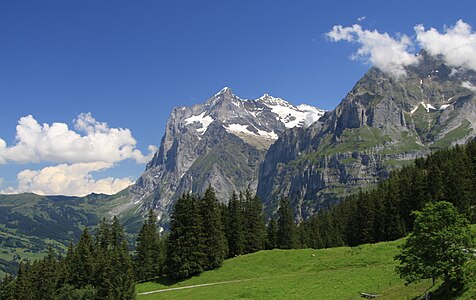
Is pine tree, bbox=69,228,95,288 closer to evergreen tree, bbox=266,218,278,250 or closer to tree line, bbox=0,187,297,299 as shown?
tree line, bbox=0,187,297,299

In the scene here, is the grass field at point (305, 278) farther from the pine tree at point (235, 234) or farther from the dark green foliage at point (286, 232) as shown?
the dark green foliage at point (286, 232)

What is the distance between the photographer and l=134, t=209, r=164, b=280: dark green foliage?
102 metres

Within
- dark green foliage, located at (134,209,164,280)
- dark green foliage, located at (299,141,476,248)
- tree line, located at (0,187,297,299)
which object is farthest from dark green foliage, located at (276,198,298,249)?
dark green foliage, located at (134,209,164,280)

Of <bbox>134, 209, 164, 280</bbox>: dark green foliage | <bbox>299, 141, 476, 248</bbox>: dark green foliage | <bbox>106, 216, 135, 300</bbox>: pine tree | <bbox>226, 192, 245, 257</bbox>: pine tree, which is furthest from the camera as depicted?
<bbox>134, 209, 164, 280</bbox>: dark green foliage

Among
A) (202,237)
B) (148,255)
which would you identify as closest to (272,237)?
(148,255)

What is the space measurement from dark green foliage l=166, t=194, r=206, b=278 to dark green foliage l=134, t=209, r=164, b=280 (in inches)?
987

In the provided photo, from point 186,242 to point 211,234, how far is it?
5538 mm

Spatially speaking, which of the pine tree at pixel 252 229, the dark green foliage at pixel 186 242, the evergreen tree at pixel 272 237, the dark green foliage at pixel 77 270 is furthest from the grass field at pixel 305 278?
the evergreen tree at pixel 272 237

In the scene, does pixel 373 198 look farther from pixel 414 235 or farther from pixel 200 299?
pixel 414 235

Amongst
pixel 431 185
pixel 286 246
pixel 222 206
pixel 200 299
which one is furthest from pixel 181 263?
pixel 431 185

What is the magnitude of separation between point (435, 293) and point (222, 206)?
3041 inches

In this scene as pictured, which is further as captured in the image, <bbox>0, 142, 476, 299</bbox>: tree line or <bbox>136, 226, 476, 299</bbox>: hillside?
<bbox>0, 142, 476, 299</bbox>: tree line

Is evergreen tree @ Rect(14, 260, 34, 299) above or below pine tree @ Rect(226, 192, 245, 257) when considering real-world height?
below

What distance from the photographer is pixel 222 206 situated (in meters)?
102
